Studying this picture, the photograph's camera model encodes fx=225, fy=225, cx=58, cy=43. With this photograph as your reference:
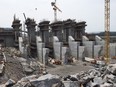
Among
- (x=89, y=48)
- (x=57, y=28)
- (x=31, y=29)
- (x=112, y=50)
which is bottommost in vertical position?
(x=112, y=50)

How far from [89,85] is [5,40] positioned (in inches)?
1395

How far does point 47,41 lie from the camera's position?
52875mm

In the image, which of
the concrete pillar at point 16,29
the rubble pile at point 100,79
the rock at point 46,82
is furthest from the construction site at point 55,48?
the rock at point 46,82

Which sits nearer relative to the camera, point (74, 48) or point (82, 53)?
point (82, 53)

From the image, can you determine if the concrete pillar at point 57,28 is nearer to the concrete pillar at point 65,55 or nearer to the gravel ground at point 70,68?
the concrete pillar at point 65,55

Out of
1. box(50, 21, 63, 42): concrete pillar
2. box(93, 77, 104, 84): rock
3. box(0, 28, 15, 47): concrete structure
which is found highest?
box(50, 21, 63, 42): concrete pillar

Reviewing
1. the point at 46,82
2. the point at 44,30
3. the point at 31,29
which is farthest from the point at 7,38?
the point at 46,82

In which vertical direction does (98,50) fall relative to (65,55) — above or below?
above

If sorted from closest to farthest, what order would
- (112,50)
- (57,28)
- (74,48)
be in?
(74,48) → (112,50) → (57,28)

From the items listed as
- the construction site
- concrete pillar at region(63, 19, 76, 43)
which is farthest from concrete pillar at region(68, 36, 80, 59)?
concrete pillar at region(63, 19, 76, 43)

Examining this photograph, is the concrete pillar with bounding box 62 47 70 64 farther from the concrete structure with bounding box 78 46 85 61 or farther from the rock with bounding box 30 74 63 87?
the rock with bounding box 30 74 63 87

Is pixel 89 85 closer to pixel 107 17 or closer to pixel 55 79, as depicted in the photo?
pixel 55 79

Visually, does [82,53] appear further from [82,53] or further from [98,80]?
[98,80]

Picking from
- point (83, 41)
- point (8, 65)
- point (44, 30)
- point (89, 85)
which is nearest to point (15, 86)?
point (89, 85)
